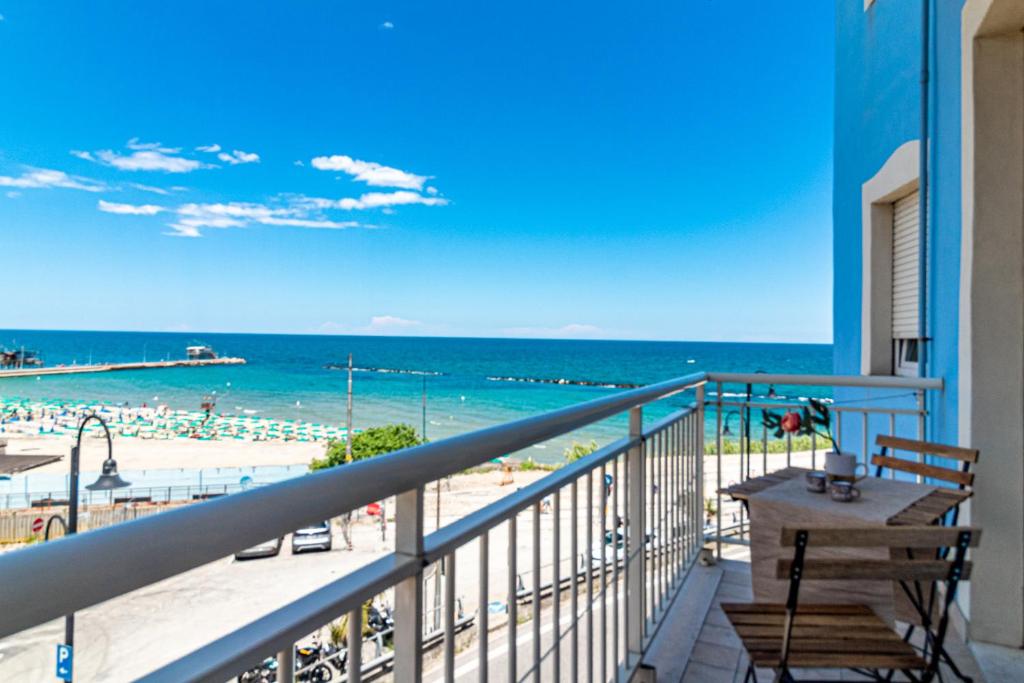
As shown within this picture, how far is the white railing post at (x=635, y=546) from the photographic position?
1.88 meters

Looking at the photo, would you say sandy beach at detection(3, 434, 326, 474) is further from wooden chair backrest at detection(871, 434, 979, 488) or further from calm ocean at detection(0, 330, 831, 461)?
wooden chair backrest at detection(871, 434, 979, 488)

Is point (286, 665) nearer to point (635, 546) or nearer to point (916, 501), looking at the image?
point (635, 546)

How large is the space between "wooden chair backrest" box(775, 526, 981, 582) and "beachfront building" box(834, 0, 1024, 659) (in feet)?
4.69

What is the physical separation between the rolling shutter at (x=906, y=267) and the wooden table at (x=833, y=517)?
190 centimetres

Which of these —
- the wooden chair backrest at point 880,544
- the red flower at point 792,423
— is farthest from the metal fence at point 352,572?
the red flower at point 792,423

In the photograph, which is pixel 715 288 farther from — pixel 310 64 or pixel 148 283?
pixel 148 283

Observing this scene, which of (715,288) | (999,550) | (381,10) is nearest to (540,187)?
(381,10)

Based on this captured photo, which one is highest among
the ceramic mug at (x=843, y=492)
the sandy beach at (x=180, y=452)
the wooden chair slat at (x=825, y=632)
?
the ceramic mug at (x=843, y=492)

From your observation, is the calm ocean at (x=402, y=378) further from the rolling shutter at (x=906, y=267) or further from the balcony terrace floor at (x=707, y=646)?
the balcony terrace floor at (x=707, y=646)

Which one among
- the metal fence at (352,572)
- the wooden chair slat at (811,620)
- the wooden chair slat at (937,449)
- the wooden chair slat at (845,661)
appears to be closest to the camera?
the metal fence at (352,572)

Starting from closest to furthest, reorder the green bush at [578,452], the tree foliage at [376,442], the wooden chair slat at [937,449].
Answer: the green bush at [578,452] < the wooden chair slat at [937,449] < the tree foliage at [376,442]

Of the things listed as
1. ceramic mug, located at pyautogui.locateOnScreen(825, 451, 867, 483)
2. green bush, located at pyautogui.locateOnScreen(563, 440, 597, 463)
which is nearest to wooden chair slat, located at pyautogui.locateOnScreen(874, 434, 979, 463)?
ceramic mug, located at pyautogui.locateOnScreen(825, 451, 867, 483)

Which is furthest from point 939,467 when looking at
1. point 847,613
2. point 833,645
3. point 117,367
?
point 117,367

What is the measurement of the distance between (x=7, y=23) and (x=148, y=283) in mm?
21694
